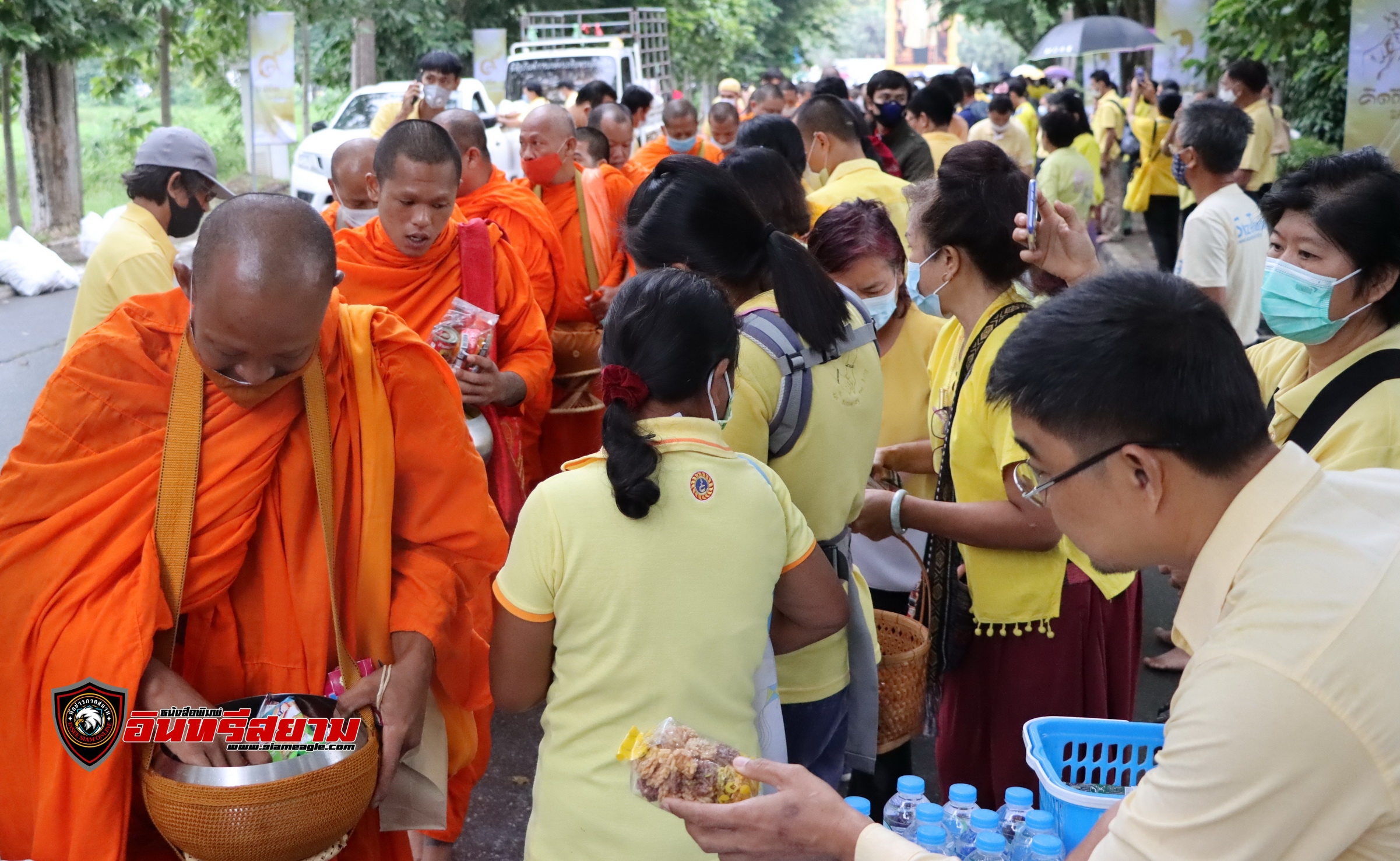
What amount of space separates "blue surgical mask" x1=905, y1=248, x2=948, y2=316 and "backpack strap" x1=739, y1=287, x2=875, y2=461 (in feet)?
1.34

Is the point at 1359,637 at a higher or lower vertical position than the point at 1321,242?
lower

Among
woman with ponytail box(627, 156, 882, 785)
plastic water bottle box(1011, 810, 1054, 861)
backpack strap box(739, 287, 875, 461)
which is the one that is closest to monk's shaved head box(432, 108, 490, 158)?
woman with ponytail box(627, 156, 882, 785)

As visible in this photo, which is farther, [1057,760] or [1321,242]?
[1321,242]

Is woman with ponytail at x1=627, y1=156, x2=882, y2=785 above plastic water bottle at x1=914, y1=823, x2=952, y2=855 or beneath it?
above

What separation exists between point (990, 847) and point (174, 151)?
3.78m

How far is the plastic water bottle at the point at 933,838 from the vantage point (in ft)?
6.58

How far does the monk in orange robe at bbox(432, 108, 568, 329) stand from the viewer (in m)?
5.37

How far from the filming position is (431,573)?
101 inches

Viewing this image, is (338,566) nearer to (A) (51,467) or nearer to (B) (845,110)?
(A) (51,467)

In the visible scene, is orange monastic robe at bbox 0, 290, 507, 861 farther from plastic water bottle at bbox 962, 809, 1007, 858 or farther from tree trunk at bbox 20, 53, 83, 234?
tree trunk at bbox 20, 53, 83, 234

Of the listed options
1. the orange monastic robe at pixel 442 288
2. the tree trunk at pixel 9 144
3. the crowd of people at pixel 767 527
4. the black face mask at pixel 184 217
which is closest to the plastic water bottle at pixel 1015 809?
the crowd of people at pixel 767 527

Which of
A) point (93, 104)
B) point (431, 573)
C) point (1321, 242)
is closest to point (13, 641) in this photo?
point (431, 573)

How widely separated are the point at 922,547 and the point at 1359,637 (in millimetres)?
2277

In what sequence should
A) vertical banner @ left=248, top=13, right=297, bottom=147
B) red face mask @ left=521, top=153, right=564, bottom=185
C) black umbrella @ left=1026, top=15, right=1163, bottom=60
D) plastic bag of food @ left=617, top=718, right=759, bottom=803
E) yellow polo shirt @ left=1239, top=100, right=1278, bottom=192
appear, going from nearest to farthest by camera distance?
plastic bag of food @ left=617, top=718, right=759, bottom=803, red face mask @ left=521, top=153, right=564, bottom=185, yellow polo shirt @ left=1239, top=100, right=1278, bottom=192, vertical banner @ left=248, top=13, right=297, bottom=147, black umbrella @ left=1026, top=15, right=1163, bottom=60
